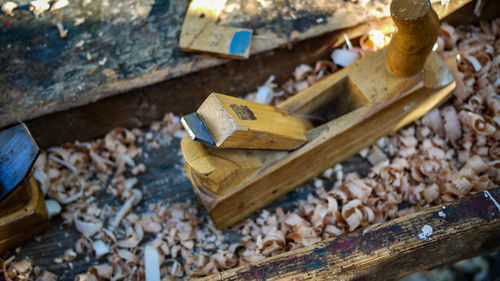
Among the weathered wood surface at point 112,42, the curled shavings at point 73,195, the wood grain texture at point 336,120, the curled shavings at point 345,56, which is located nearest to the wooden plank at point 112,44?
the weathered wood surface at point 112,42

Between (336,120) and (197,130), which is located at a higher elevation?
Result: (197,130)

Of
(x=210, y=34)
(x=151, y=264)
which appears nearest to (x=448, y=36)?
(x=210, y=34)

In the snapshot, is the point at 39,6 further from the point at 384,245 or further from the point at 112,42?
the point at 384,245

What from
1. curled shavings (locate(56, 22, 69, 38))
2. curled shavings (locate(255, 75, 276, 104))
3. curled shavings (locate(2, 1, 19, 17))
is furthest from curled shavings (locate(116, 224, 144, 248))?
curled shavings (locate(2, 1, 19, 17))

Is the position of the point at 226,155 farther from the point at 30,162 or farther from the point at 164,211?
the point at 30,162

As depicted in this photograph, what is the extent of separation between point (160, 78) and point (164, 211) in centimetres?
51

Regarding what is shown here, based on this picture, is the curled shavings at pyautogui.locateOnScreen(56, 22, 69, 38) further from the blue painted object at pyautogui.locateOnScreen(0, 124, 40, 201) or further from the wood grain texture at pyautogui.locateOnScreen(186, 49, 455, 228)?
the wood grain texture at pyautogui.locateOnScreen(186, 49, 455, 228)

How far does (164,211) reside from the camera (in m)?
1.62

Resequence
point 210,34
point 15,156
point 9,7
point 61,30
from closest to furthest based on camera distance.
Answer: point 15,156, point 210,34, point 61,30, point 9,7

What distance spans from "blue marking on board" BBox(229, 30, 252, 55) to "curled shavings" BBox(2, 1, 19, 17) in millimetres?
1029

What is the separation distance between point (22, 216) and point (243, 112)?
866mm

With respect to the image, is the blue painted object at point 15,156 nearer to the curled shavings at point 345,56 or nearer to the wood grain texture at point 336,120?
the wood grain texture at point 336,120

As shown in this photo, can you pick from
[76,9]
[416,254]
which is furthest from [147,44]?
[416,254]

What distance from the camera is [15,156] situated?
1351mm
